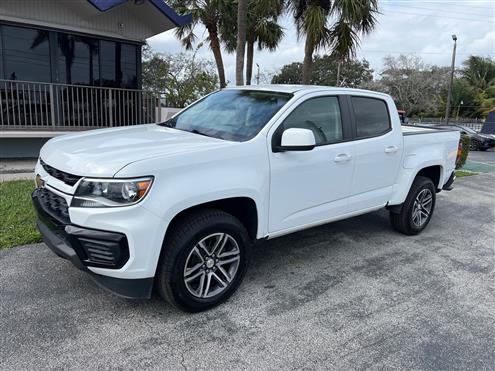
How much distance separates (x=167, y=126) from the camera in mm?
4457

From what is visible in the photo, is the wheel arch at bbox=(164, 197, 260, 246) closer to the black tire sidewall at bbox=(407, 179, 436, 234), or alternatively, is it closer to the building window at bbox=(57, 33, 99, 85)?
the black tire sidewall at bbox=(407, 179, 436, 234)

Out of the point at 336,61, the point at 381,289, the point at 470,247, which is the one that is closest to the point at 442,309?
the point at 381,289

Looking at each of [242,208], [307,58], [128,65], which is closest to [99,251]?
[242,208]

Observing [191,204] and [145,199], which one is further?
[191,204]

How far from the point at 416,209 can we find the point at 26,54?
943 centimetres

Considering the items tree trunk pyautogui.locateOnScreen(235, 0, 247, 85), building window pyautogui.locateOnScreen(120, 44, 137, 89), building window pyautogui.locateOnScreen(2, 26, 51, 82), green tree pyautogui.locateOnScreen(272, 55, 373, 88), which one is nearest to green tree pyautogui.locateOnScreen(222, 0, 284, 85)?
tree trunk pyautogui.locateOnScreen(235, 0, 247, 85)

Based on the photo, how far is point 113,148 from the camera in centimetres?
314

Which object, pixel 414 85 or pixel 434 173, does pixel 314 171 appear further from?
pixel 414 85

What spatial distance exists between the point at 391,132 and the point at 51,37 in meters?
8.91

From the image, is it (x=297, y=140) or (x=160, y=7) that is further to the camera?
(x=160, y=7)

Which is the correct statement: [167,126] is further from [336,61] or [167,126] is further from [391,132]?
[336,61]

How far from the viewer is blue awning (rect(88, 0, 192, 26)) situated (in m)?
9.62

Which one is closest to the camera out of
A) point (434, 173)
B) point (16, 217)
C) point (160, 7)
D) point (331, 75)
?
point (16, 217)

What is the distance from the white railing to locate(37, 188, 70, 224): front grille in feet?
21.8
